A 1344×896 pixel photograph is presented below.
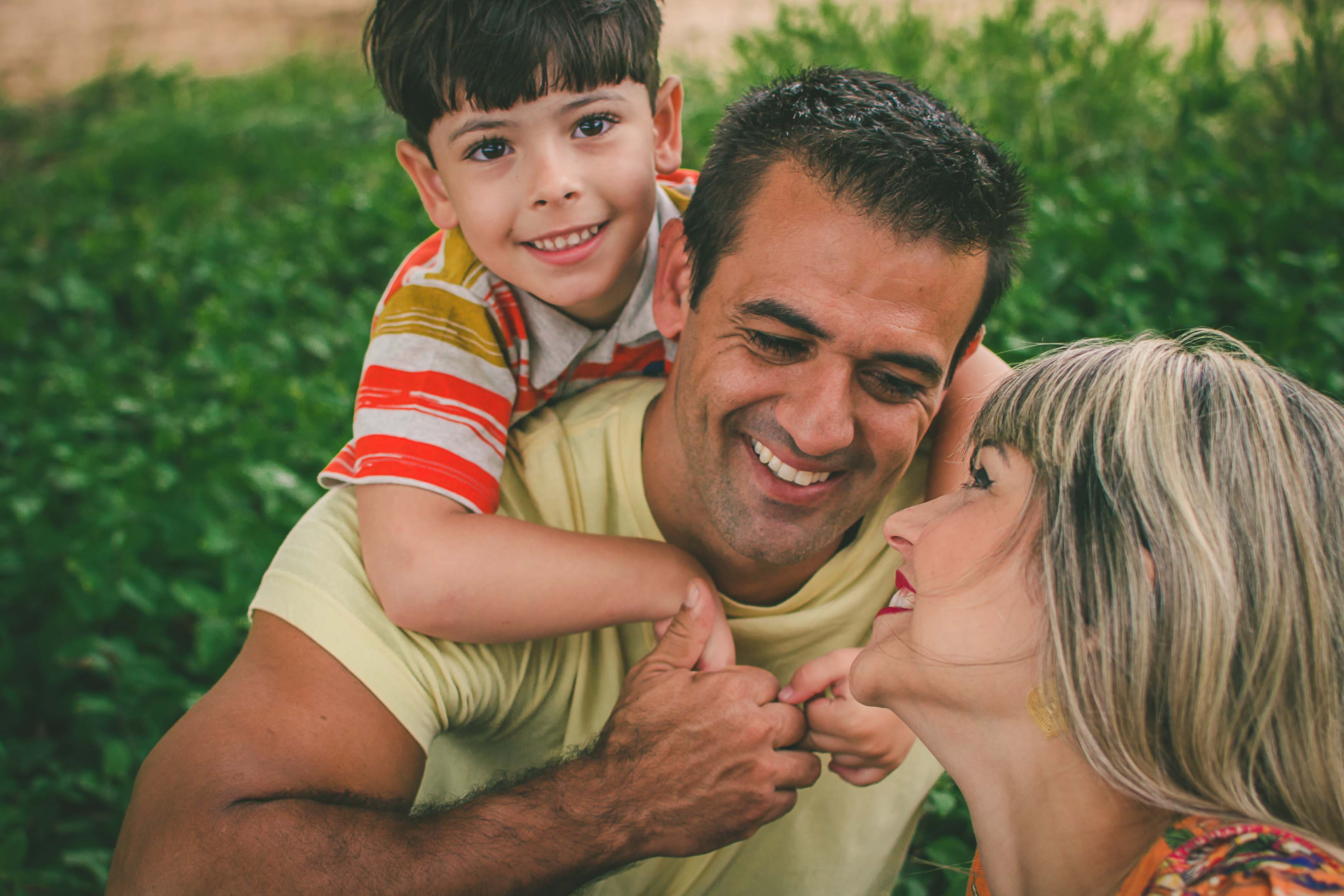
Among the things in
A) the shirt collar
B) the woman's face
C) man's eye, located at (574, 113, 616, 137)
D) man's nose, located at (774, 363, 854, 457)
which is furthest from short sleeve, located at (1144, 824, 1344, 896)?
man's eye, located at (574, 113, 616, 137)

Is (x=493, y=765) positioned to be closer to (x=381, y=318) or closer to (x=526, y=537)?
(x=526, y=537)

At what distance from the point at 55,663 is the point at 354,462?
66.3 inches

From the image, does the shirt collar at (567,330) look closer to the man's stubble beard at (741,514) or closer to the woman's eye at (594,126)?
the woman's eye at (594,126)

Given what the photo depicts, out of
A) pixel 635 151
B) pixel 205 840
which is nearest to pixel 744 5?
pixel 635 151

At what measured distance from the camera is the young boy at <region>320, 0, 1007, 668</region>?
1.86m

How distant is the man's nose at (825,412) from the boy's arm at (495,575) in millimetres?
375

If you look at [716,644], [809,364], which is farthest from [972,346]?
[716,644]

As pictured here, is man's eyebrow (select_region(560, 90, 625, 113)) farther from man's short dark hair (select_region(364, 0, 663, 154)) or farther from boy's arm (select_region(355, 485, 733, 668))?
boy's arm (select_region(355, 485, 733, 668))

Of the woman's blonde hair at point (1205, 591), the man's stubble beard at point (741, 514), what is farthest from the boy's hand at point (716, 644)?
the woman's blonde hair at point (1205, 591)

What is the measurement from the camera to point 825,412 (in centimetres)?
182

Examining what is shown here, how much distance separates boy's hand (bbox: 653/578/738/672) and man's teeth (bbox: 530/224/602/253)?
0.77 meters

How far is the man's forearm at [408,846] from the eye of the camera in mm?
1598

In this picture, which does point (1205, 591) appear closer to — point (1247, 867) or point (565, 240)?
point (1247, 867)

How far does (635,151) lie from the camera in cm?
218
